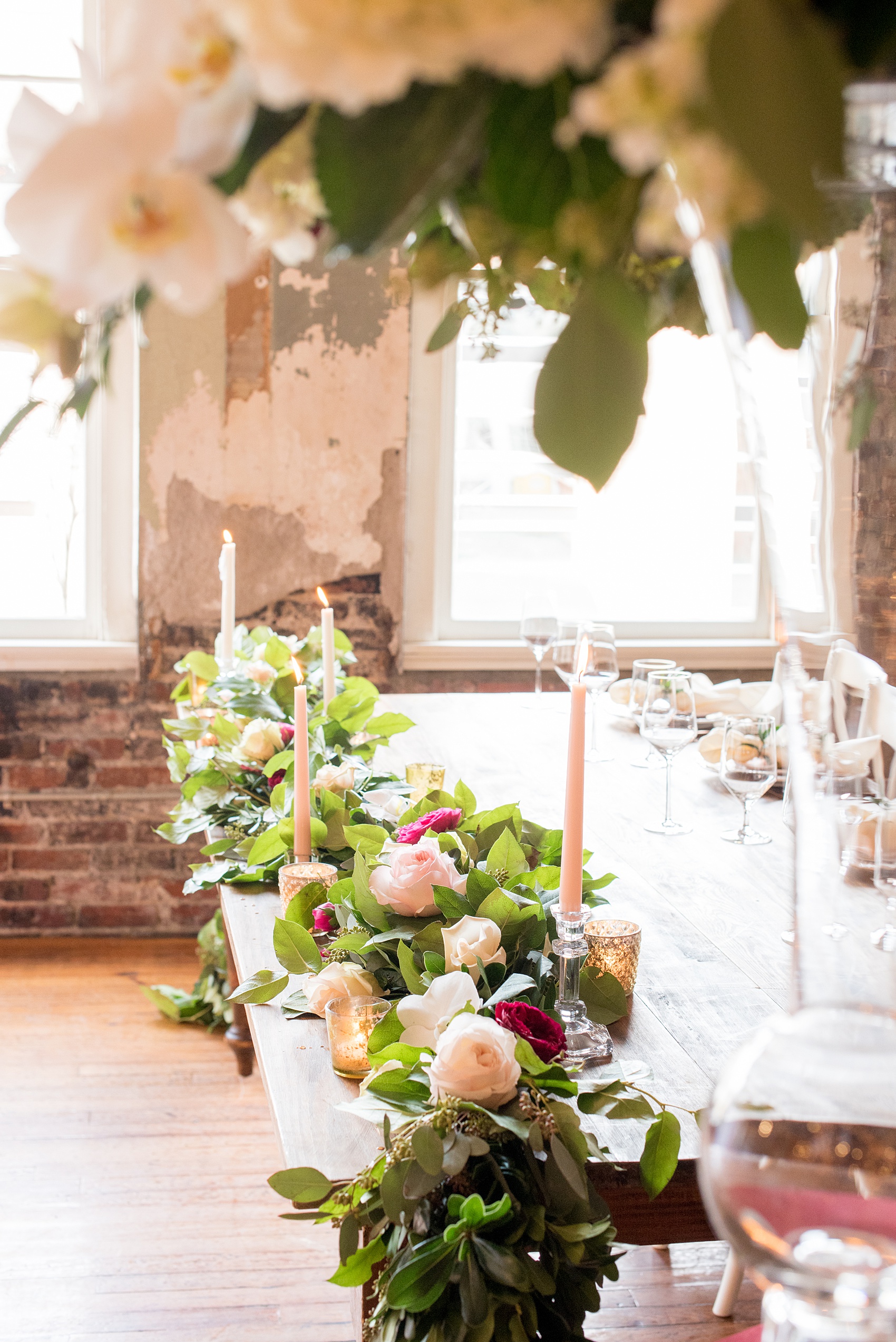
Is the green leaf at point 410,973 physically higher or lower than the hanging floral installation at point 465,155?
lower

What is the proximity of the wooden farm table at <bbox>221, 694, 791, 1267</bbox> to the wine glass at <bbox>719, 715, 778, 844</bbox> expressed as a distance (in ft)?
0.33

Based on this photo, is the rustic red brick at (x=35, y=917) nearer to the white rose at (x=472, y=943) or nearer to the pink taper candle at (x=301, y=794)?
the pink taper candle at (x=301, y=794)

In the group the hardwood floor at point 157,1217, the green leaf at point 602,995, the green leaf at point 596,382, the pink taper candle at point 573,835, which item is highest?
the green leaf at point 596,382

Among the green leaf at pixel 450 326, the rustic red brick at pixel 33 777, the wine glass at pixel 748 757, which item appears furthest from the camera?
the rustic red brick at pixel 33 777

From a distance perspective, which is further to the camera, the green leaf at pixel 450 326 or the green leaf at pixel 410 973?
the green leaf at pixel 410 973

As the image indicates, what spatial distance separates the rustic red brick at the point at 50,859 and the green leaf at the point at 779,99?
3.72 m

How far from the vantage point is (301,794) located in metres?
1.52

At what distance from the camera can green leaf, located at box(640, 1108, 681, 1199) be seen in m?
0.96

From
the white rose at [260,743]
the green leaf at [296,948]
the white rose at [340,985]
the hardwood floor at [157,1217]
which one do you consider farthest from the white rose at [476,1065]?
the hardwood floor at [157,1217]

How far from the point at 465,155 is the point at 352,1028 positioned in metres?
0.93

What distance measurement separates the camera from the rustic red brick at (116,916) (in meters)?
3.78

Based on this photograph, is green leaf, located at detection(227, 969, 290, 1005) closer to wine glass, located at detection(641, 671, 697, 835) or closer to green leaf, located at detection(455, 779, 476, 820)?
green leaf, located at detection(455, 779, 476, 820)

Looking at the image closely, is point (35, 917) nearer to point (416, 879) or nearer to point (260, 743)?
point (260, 743)

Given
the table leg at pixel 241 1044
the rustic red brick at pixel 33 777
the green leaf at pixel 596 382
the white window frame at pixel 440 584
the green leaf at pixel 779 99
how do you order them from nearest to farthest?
the green leaf at pixel 779 99 < the green leaf at pixel 596 382 < the table leg at pixel 241 1044 < the rustic red brick at pixel 33 777 < the white window frame at pixel 440 584
